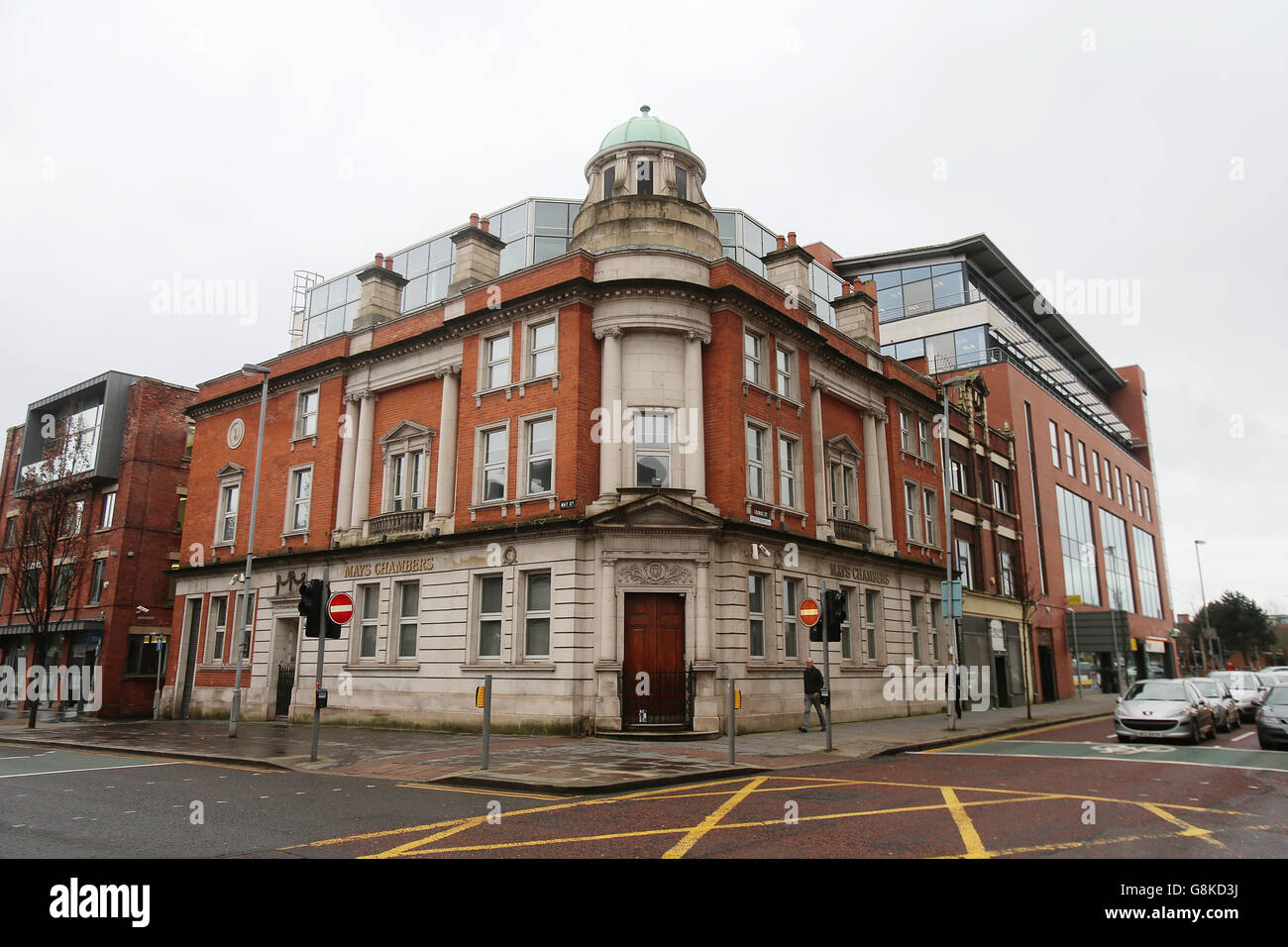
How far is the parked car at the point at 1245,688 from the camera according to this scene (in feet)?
88.8

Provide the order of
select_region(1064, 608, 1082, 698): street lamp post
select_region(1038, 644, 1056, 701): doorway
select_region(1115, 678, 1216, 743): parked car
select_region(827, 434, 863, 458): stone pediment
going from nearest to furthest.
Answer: select_region(1115, 678, 1216, 743): parked car → select_region(827, 434, 863, 458): stone pediment → select_region(1038, 644, 1056, 701): doorway → select_region(1064, 608, 1082, 698): street lamp post

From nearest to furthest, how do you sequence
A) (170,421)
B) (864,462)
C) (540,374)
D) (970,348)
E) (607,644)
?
1. (607,644)
2. (540,374)
3. (864,462)
4. (170,421)
5. (970,348)

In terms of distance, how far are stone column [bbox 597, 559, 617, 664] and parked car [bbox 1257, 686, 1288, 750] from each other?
46.2 ft

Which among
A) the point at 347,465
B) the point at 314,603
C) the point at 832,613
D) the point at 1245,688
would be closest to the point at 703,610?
the point at 832,613

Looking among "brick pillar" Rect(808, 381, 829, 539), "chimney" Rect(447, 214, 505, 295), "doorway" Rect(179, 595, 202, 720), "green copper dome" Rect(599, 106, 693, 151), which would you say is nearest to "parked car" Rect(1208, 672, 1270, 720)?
"brick pillar" Rect(808, 381, 829, 539)

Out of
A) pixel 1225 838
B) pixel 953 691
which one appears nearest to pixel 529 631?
pixel 953 691

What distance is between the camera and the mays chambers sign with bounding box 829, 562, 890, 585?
24.9 metres

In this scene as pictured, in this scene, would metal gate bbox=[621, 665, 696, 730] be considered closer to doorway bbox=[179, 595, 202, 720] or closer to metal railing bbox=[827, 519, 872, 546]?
metal railing bbox=[827, 519, 872, 546]

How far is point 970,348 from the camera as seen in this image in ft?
150

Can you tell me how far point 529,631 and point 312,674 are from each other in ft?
28.7

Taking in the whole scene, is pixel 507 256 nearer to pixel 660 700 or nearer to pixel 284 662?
pixel 284 662

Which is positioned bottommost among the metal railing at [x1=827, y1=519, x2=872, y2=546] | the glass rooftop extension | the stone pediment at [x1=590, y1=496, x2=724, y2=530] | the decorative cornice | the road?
the road

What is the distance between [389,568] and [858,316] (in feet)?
61.4
